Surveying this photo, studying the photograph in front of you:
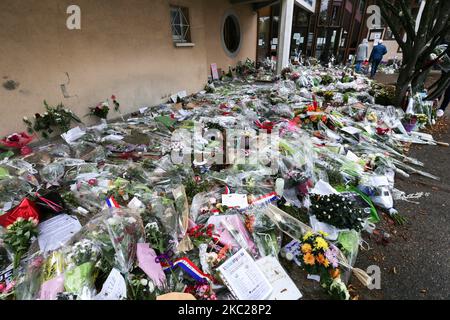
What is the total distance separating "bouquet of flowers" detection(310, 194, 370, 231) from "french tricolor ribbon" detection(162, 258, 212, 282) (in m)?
1.03

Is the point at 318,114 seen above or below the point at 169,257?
above

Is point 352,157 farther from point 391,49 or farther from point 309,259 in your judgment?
point 391,49

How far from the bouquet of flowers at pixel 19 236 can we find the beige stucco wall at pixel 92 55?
210cm

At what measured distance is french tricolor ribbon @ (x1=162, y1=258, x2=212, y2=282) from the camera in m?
1.51

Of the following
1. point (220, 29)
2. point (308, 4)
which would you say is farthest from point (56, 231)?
point (308, 4)

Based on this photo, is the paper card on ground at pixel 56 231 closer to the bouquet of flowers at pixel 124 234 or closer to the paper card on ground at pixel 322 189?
the bouquet of flowers at pixel 124 234

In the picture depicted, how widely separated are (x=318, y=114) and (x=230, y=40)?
6660 millimetres

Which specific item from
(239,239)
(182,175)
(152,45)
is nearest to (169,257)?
(239,239)

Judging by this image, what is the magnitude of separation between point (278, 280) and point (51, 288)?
137 cm

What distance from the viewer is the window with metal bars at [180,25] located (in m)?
5.58

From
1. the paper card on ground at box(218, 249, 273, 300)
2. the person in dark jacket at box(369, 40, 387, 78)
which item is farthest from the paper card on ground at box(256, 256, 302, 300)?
the person in dark jacket at box(369, 40, 387, 78)

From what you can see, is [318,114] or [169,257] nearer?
[169,257]
